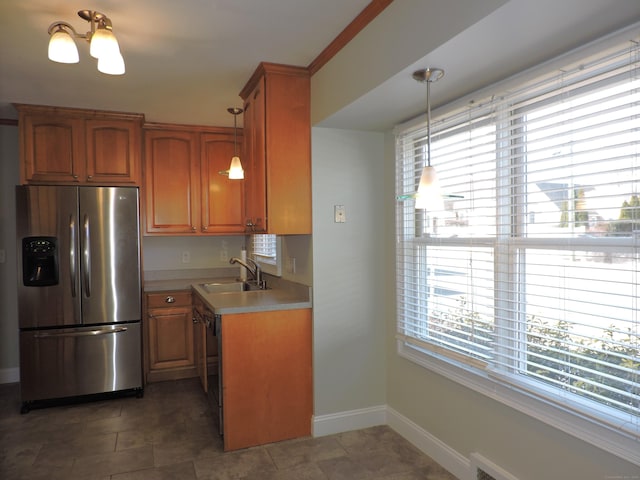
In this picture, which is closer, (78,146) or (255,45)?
(255,45)

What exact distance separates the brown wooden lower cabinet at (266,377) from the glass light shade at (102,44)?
1545 mm

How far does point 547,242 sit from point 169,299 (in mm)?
3243

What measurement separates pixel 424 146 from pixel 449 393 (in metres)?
1.41

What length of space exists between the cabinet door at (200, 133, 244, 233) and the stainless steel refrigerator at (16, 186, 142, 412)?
0.85m

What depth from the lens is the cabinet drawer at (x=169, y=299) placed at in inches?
161

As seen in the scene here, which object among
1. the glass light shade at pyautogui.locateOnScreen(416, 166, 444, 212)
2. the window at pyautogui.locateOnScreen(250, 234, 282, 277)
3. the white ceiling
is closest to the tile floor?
the window at pyautogui.locateOnScreen(250, 234, 282, 277)

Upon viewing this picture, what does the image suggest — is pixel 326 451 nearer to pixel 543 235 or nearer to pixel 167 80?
pixel 543 235

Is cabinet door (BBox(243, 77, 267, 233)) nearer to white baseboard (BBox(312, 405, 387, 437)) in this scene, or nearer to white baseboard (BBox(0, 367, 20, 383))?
white baseboard (BBox(312, 405, 387, 437))

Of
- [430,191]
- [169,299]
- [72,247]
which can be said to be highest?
[430,191]

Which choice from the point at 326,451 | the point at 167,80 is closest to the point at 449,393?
the point at 326,451

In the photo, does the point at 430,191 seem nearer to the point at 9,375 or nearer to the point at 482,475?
the point at 482,475

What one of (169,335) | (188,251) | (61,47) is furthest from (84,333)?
(61,47)

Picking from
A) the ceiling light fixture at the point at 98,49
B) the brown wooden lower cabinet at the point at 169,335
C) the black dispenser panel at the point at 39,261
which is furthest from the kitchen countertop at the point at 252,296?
the ceiling light fixture at the point at 98,49

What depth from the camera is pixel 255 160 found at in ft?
10.4
